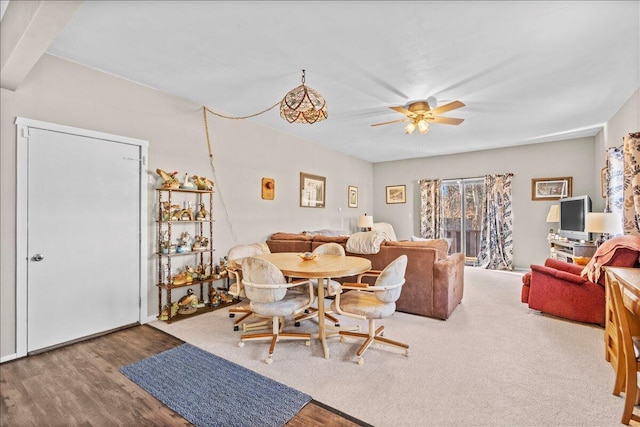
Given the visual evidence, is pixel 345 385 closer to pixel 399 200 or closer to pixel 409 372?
pixel 409 372

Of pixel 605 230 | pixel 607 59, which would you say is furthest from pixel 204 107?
pixel 605 230

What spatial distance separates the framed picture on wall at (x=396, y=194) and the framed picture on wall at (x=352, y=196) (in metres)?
1.08

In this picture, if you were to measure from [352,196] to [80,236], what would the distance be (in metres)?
5.71

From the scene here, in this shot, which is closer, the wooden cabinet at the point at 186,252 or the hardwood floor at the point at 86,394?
the hardwood floor at the point at 86,394

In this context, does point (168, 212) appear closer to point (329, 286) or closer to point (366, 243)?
point (329, 286)

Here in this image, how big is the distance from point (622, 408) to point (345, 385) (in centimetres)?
179

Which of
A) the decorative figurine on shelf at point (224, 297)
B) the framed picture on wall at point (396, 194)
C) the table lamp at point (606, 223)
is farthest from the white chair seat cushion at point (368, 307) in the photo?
the framed picture on wall at point (396, 194)

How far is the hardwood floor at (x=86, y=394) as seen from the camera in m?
1.81

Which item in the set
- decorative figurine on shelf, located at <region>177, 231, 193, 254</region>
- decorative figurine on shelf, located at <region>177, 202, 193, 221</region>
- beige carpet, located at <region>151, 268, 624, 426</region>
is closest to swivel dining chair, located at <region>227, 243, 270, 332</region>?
beige carpet, located at <region>151, 268, 624, 426</region>

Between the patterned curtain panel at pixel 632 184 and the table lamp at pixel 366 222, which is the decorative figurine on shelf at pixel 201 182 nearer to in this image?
A: the table lamp at pixel 366 222

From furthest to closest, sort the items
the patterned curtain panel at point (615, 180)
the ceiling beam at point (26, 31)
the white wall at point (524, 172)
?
the white wall at point (524, 172) < the patterned curtain panel at point (615, 180) < the ceiling beam at point (26, 31)

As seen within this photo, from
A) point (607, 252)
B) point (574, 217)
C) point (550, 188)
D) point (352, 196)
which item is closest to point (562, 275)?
point (607, 252)

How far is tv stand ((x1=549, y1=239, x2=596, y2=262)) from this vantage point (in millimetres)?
4344

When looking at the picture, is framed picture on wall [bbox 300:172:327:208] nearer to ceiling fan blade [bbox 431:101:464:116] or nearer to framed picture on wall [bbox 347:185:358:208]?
framed picture on wall [bbox 347:185:358:208]
